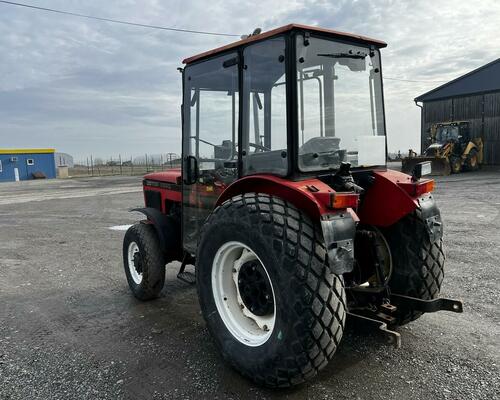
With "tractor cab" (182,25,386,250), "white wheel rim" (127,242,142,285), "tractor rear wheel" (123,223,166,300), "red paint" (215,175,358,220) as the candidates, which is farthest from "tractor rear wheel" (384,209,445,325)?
"white wheel rim" (127,242,142,285)

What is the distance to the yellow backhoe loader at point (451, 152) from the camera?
21.4m

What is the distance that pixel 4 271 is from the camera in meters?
6.22

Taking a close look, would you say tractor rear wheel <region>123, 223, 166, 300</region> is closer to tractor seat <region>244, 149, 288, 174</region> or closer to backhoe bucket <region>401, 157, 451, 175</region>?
tractor seat <region>244, 149, 288, 174</region>

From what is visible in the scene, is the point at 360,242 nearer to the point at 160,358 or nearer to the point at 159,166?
the point at 160,358

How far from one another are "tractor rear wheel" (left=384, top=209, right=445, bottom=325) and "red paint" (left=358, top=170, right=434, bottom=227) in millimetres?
159

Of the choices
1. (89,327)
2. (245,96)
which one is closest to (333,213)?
(245,96)

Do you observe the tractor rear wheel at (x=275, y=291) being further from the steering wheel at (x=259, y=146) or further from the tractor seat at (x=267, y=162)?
the steering wheel at (x=259, y=146)

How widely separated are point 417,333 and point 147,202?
11.5 ft

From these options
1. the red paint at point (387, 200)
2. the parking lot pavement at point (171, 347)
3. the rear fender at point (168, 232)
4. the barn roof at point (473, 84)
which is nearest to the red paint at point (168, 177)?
the rear fender at point (168, 232)

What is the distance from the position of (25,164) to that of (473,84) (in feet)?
110

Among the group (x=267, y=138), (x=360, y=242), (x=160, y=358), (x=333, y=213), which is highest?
(x=267, y=138)

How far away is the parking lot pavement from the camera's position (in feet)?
9.42

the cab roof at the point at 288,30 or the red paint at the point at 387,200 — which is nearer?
the cab roof at the point at 288,30

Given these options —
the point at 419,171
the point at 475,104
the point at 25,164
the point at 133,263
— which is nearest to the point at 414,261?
the point at 419,171
